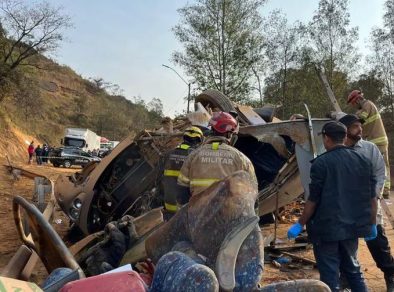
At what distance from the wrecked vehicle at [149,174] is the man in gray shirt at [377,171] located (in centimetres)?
172

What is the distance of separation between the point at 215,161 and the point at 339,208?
3.24 feet

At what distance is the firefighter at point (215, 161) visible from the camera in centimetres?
368

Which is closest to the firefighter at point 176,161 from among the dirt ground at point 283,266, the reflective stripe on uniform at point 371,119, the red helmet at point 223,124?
the red helmet at point 223,124

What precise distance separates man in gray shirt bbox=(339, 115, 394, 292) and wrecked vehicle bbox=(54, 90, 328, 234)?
1722 mm

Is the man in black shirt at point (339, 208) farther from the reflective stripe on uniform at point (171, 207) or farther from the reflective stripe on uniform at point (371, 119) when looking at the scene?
the reflective stripe on uniform at point (371, 119)

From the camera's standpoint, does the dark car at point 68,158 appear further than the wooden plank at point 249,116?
Yes

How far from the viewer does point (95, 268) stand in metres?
4.22

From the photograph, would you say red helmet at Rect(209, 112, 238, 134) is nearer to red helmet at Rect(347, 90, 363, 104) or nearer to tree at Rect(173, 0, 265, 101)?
red helmet at Rect(347, 90, 363, 104)

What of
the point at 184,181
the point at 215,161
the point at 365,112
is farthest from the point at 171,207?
the point at 365,112

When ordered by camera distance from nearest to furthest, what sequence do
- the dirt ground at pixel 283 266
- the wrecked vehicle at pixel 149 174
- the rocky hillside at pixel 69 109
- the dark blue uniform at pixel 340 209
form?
the dark blue uniform at pixel 340 209
the dirt ground at pixel 283 266
the wrecked vehicle at pixel 149 174
the rocky hillside at pixel 69 109

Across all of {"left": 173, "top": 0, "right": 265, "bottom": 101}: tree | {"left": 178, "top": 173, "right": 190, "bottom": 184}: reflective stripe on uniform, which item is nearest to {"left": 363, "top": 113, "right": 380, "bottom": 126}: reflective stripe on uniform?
{"left": 178, "top": 173, "right": 190, "bottom": 184}: reflective stripe on uniform

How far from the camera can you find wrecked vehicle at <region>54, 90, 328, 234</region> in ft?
20.2

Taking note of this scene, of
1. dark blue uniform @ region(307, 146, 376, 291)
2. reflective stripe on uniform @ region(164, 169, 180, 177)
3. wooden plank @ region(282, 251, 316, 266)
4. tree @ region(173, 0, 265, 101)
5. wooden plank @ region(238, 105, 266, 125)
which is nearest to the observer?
dark blue uniform @ region(307, 146, 376, 291)

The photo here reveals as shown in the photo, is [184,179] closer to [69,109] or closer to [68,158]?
[68,158]
